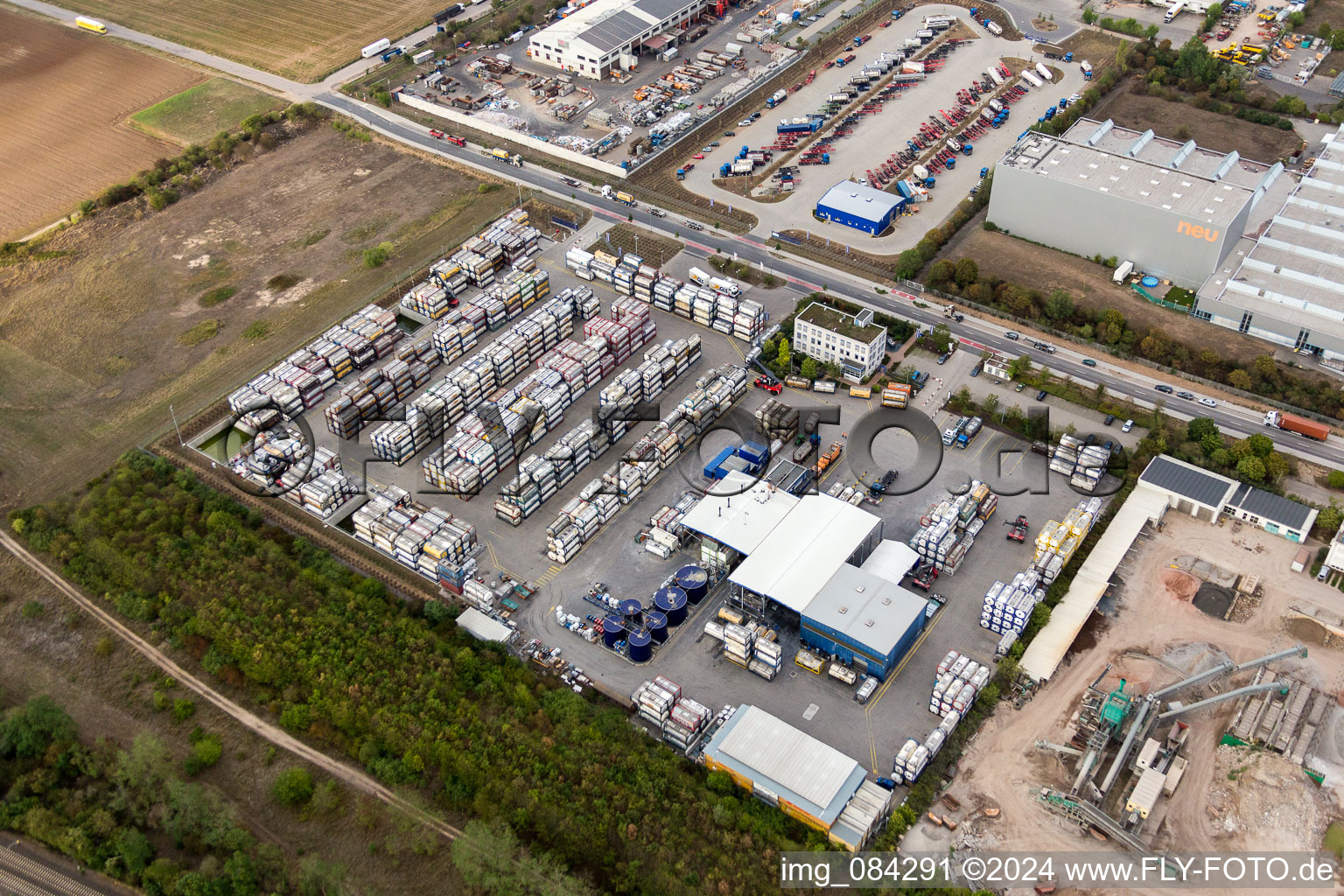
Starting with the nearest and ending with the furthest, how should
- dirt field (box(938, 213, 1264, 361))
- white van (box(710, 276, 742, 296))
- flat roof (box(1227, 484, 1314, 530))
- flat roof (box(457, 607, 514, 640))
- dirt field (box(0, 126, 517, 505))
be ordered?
1. flat roof (box(457, 607, 514, 640))
2. flat roof (box(1227, 484, 1314, 530))
3. dirt field (box(0, 126, 517, 505))
4. dirt field (box(938, 213, 1264, 361))
5. white van (box(710, 276, 742, 296))

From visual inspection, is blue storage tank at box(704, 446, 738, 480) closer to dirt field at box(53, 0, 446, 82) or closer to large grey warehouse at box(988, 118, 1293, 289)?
large grey warehouse at box(988, 118, 1293, 289)

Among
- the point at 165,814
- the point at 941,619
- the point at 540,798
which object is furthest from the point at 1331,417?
the point at 165,814

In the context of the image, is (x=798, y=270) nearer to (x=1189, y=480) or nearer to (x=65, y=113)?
(x=1189, y=480)

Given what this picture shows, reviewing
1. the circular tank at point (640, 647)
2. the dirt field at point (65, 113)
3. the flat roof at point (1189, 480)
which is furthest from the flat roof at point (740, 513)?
the dirt field at point (65, 113)

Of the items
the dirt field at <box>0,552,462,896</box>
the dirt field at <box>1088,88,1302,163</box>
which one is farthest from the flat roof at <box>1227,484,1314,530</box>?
the dirt field at <box>0,552,462,896</box>

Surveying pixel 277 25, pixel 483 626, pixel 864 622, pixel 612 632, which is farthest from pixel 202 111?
pixel 864 622

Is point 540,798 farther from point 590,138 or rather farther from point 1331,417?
point 590,138

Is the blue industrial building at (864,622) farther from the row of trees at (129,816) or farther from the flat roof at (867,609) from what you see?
the row of trees at (129,816)
